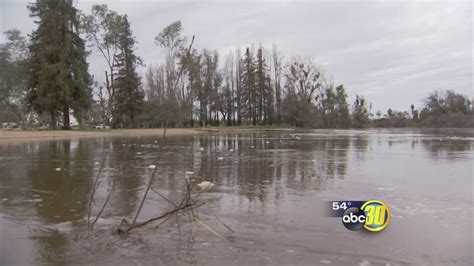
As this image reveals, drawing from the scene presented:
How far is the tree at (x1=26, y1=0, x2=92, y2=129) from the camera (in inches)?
1432

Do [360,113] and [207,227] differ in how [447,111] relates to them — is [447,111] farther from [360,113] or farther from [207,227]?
[207,227]

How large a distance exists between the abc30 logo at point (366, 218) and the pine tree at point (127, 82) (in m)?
51.7

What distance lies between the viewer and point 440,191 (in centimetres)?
706

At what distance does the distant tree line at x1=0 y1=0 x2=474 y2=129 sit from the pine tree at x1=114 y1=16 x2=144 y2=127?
136mm

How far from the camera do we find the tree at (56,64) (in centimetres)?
3638

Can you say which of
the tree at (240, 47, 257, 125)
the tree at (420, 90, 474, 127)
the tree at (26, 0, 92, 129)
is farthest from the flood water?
the tree at (420, 90, 474, 127)

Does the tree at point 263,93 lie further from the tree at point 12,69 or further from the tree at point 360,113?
the tree at point 12,69

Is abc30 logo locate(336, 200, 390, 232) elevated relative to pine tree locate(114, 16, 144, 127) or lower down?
lower down

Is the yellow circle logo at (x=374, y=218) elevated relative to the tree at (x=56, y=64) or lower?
lower

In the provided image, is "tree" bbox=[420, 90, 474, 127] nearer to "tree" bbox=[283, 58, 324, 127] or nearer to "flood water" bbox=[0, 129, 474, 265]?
"tree" bbox=[283, 58, 324, 127]

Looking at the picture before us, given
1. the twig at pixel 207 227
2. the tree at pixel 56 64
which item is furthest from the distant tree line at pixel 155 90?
the twig at pixel 207 227

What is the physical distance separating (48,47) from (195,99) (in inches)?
1435

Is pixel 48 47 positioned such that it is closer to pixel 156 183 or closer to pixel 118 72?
pixel 118 72

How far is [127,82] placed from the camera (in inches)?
2101
